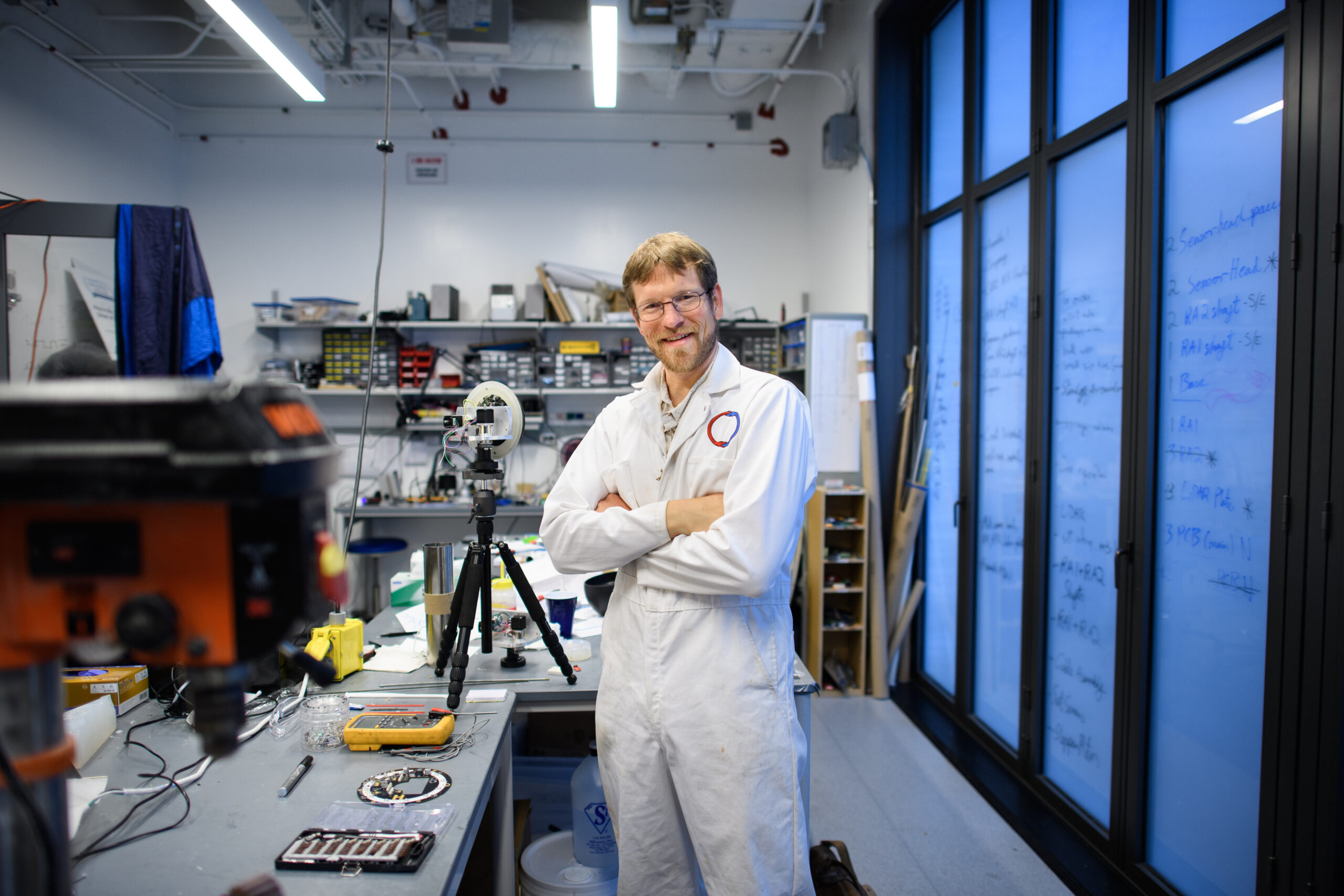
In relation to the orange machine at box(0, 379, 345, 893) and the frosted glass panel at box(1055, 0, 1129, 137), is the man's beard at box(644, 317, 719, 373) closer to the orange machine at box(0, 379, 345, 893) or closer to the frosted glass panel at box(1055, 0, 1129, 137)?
the orange machine at box(0, 379, 345, 893)

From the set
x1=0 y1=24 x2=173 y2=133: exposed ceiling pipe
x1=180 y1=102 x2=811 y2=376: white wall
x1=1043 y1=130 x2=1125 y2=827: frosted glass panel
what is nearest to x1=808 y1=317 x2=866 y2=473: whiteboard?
x1=1043 y1=130 x2=1125 y2=827: frosted glass panel

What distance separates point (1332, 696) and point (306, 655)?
1.85 m

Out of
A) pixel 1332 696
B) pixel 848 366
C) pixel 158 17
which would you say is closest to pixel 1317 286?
pixel 1332 696

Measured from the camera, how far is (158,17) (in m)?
3.71

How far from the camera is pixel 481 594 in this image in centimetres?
159

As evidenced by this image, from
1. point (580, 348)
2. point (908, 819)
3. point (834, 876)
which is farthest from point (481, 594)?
point (580, 348)

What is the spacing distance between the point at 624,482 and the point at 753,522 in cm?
34

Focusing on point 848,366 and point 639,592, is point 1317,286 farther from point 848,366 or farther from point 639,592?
point 848,366

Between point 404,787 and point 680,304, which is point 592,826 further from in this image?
point 680,304

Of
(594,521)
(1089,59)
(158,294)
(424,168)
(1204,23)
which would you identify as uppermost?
(424,168)

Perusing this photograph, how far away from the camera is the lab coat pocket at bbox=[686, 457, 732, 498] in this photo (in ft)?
4.34

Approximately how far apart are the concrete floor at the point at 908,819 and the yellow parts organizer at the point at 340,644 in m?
1.57

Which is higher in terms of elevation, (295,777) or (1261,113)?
(1261,113)

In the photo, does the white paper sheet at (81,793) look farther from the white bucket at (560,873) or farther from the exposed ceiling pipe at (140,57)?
the exposed ceiling pipe at (140,57)
